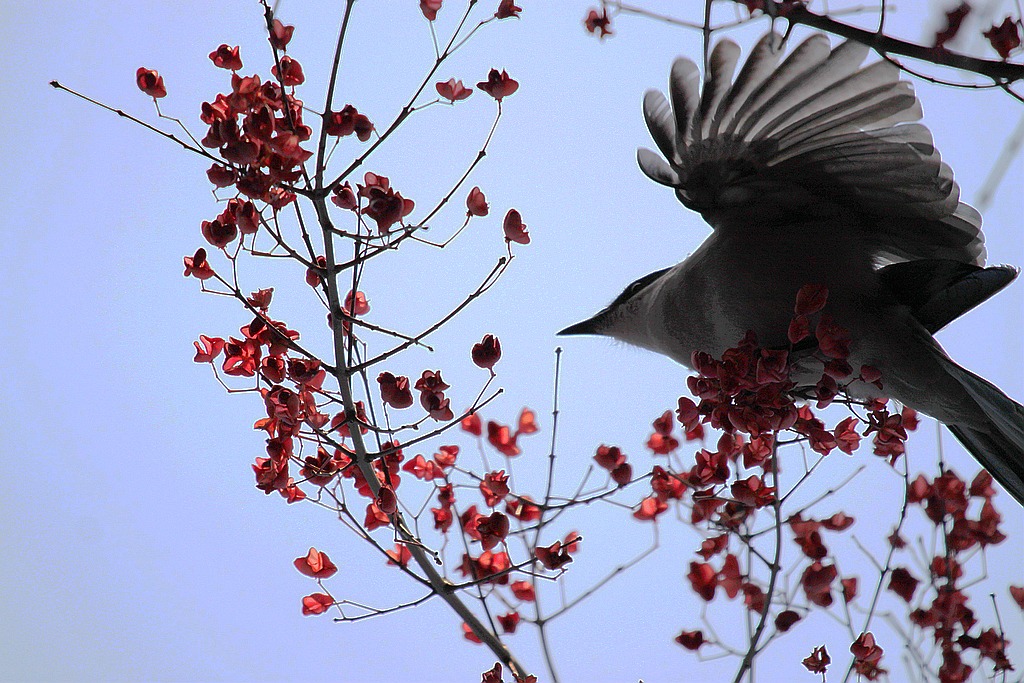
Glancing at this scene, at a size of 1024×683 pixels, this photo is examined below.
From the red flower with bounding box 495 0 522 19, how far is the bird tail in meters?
1.11

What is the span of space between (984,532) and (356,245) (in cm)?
152

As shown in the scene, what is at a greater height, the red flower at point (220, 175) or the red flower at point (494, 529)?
the red flower at point (220, 175)

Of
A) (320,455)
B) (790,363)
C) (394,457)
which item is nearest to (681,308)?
(790,363)

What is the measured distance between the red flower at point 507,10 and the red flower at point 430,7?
0.10m

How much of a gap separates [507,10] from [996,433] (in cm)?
132

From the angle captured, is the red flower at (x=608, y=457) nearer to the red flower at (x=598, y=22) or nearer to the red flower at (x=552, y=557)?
the red flower at (x=552, y=557)

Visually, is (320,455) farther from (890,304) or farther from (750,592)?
(890,304)

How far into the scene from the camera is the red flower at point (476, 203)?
4.52 feet

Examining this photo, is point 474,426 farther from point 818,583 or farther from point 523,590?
point 818,583

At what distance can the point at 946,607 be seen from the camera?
5.89ft

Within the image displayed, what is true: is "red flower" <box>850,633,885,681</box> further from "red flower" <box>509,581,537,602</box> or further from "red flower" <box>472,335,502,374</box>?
"red flower" <box>472,335,502,374</box>

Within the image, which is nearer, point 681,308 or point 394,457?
point 394,457

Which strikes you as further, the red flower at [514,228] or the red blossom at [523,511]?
the red blossom at [523,511]

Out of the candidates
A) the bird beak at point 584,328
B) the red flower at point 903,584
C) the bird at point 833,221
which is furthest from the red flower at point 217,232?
the red flower at point 903,584
